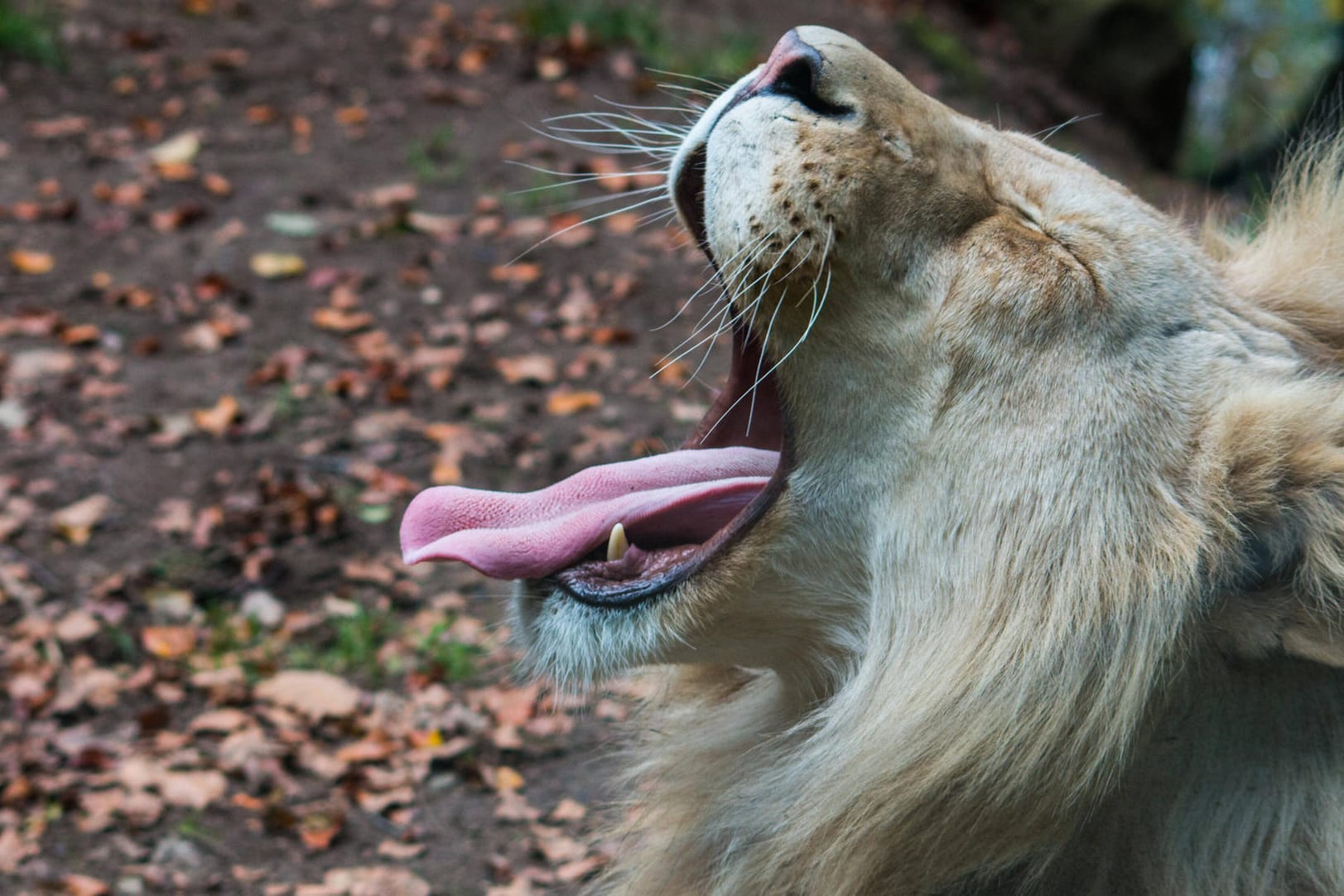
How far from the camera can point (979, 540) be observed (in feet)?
6.40

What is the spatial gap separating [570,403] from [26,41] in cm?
450

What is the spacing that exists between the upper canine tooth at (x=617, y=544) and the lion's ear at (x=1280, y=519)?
0.88 meters

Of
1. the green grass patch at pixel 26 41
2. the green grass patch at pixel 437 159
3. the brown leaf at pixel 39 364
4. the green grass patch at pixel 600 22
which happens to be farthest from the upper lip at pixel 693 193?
the green grass patch at pixel 26 41

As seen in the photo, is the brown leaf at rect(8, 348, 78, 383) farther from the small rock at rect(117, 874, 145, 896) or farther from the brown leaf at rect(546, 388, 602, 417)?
the small rock at rect(117, 874, 145, 896)

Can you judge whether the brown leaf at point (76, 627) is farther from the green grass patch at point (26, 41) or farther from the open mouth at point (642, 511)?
the green grass patch at point (26, 41)

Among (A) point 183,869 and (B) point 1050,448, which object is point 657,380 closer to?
(A) point 183,869

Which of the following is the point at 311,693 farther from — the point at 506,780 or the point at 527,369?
the point at 527,369

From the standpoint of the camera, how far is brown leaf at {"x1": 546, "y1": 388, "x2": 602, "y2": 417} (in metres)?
5.19

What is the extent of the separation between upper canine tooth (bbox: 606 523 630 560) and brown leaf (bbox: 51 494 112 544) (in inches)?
108

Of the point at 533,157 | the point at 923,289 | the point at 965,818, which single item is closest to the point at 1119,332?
the point at 923,289

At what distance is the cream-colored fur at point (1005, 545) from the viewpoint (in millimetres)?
1855

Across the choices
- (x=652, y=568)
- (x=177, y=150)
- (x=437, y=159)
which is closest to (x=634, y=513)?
(x=652, y=568)

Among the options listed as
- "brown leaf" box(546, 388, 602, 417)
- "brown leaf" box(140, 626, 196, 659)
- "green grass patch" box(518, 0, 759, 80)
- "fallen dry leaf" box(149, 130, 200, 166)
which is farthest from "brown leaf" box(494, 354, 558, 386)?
"green grass patch" box(518, 0, 759, 80)

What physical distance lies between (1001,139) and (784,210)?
46 cm
